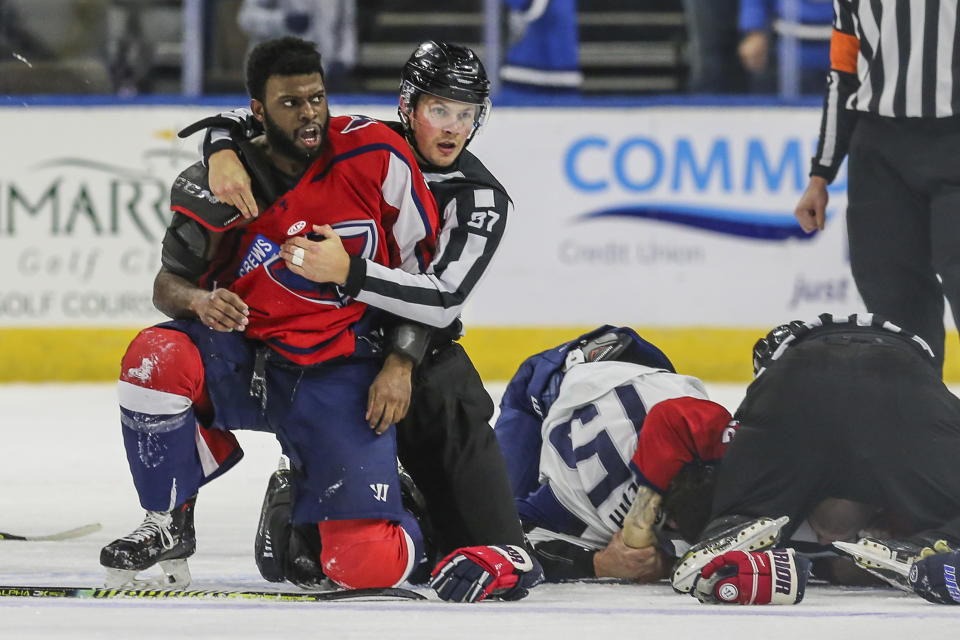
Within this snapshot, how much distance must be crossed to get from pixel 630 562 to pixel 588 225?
3.42 meters

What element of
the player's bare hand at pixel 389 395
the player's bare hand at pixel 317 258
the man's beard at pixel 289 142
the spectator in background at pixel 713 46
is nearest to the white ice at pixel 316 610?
the player's bare hand at pixel 389 395

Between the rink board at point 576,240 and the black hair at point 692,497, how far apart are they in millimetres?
3263

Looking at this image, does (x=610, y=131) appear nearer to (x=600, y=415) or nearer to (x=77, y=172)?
(x=77, y=172)

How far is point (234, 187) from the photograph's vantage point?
281 centimetres

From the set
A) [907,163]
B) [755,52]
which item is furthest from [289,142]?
[755,52]

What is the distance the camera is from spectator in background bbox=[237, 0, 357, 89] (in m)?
6.53

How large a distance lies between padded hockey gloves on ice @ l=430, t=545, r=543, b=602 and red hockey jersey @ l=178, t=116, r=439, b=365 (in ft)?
1.50

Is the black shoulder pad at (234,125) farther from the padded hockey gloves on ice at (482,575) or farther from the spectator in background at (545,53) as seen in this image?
the spectator in background at (545,53)

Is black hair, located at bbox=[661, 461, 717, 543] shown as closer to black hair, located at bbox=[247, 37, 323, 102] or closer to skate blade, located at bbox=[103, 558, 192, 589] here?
skate blade, located at bbox=[103, 558, 192, 589]

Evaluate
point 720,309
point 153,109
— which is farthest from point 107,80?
point 720,309

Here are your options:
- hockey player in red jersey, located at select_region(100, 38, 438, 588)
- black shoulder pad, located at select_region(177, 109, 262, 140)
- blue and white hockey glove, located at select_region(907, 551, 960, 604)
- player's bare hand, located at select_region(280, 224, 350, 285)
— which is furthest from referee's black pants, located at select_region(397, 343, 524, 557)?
blue and white hockey glove, located at select_region(907, 551, 960, 604)

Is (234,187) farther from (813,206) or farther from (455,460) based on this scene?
(813,206)

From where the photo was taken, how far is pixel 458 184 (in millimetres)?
3088

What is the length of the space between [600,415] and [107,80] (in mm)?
4005
